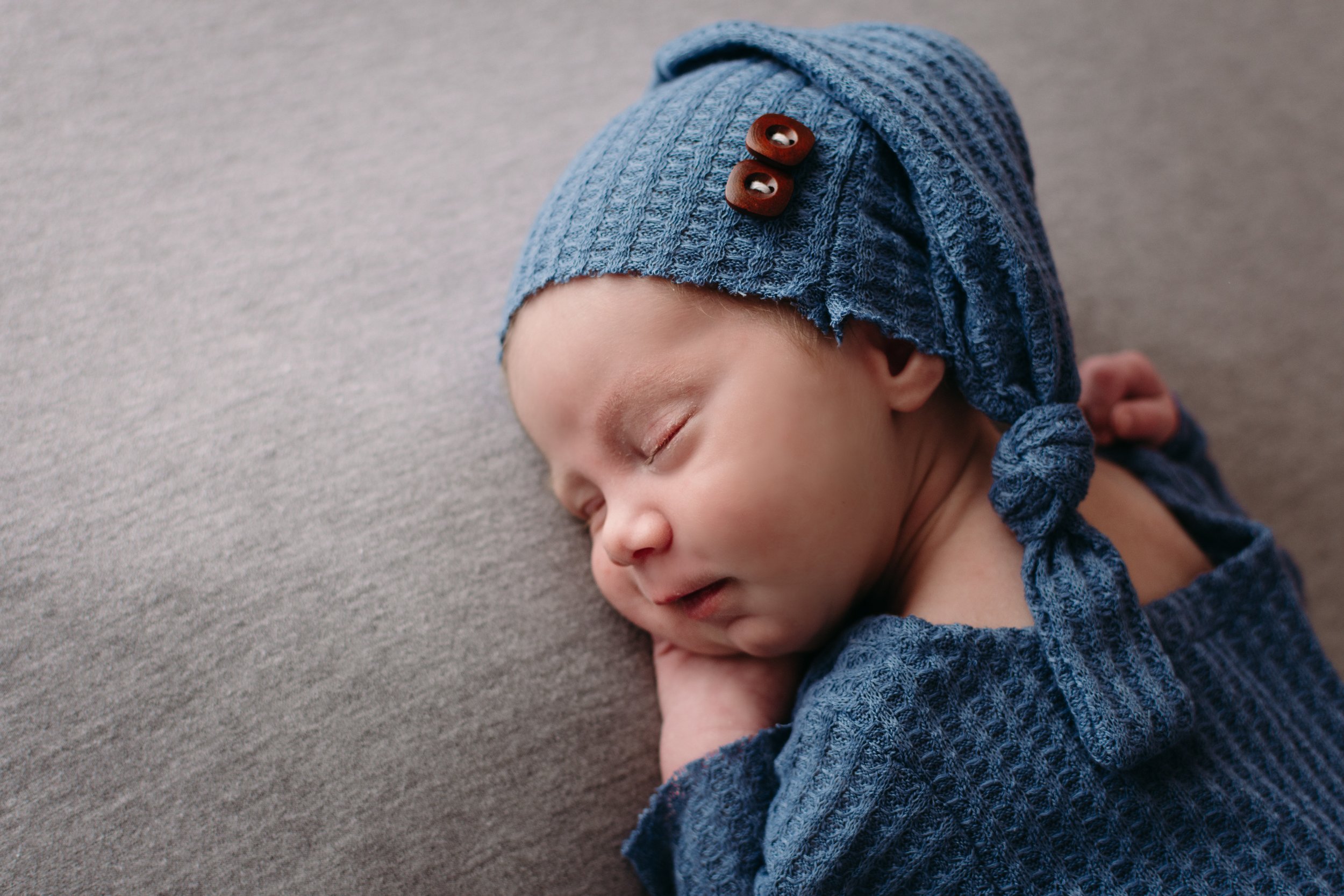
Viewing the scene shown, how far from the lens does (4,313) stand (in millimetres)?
943

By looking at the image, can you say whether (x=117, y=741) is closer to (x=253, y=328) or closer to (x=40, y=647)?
(x=40, y=647)

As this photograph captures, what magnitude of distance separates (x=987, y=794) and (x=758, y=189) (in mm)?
583

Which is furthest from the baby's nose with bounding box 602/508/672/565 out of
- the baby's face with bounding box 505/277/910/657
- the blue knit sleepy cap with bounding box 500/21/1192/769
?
the blue knit sleepy cap with bounding box 500/21/1192/769

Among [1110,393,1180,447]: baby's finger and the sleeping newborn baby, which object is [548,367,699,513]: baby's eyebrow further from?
[1110,393,1180,447]: baby's finger

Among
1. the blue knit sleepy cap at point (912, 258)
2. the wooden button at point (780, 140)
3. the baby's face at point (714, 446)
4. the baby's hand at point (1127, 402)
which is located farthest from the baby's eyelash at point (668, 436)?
the baby's hand at point (1127, 402)

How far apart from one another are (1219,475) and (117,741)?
1.35 m

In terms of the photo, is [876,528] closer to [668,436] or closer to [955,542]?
[955,542]

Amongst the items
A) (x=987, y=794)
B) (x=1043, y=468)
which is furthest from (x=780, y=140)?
(x=987, y=794)

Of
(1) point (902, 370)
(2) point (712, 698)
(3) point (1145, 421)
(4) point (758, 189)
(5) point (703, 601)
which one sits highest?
(4) point (758, 189)

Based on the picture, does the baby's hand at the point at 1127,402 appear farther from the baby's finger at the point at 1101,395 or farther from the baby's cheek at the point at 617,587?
the baby's cheek at the point at 617,587

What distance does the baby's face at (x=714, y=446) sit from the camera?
0.84 metres

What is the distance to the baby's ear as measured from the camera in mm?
892

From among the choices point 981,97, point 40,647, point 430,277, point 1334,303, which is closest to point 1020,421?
point 981,97

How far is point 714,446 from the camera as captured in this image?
0.85 metres
